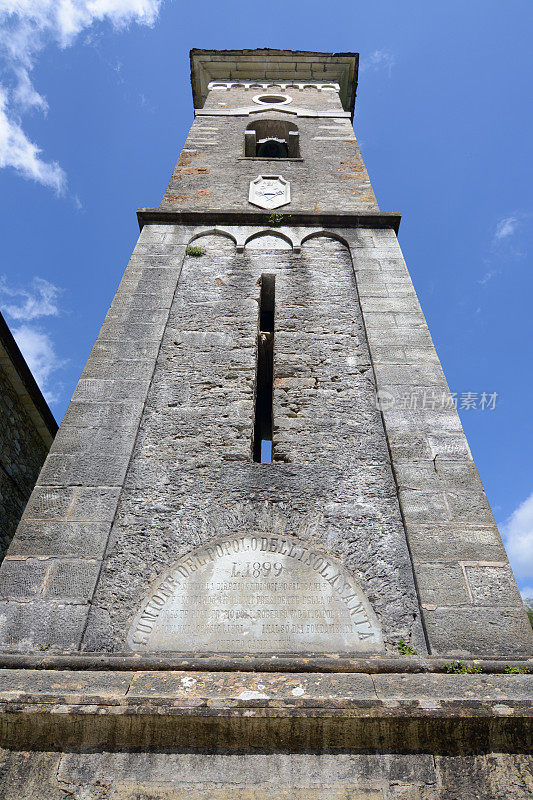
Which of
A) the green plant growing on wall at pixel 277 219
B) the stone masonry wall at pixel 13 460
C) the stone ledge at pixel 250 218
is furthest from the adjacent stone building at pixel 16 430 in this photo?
the green plant growing on wall at pixel 277 219

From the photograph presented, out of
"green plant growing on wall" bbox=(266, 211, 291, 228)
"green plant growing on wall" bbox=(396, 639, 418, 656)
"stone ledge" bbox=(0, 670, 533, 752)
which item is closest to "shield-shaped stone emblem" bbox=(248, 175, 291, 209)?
"green plant growing on wall" bbox=(266, 211, 291, 228)

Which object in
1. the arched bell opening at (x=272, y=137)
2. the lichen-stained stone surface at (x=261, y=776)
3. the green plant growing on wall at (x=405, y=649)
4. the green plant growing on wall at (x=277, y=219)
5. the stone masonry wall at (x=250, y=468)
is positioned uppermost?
the arched bell opening at (x=272, y=137)

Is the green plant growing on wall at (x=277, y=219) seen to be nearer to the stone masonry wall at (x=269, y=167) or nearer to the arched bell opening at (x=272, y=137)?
the stone masonry wall at (x=269, y=167)

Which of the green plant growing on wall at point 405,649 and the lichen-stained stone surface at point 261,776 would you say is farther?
the green plant growing on wall at point 405,649

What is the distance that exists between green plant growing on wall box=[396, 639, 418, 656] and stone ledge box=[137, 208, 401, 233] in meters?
4.67

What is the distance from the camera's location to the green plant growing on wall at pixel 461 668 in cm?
280

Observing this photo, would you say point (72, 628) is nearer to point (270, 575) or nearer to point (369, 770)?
point (270, 575)

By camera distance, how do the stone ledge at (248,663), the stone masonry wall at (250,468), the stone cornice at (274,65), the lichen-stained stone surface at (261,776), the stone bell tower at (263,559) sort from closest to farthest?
1. the lichen-stained stone surface at (261,776)
2. the stone bell tower at (263,559)
3. the stone ledge at (248,663)
4. the stone masonry wall at (250,468)
5. the stone cornice at (274,65)

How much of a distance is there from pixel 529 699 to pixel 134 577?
6.84ft

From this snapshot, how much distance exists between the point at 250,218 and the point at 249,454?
11.2 feet

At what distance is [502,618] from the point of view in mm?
3135

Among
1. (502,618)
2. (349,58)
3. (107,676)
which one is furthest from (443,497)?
(349,58)

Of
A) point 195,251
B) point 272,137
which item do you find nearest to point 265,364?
point 195,251

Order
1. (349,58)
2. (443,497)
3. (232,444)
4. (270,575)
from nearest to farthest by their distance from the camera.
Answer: (270,575)
(443,497)
(232,444)
(349,58)
